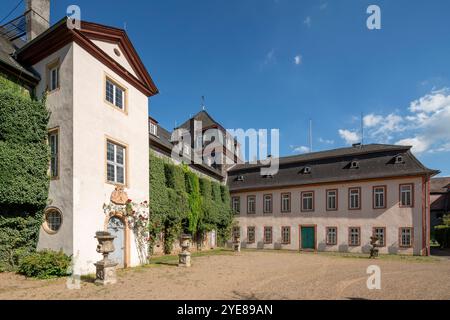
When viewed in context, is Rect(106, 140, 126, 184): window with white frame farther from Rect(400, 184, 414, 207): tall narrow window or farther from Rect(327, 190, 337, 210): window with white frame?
Rect(400, 184, 414, 207): tall narrow window

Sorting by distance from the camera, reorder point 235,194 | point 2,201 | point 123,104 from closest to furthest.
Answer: point 2,201
point 123,104
point 235,194

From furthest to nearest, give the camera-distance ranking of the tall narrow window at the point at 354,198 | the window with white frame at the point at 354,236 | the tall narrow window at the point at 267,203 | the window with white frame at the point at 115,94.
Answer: the tall narrow window at the point at 267,203 < the tall narrow window at the point at 354,198 < the window with white frame at the point at 354,236 < the window with white frame at the point at 115,94

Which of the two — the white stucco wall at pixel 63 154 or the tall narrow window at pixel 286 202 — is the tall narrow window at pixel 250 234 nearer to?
the tall narrow window at pixel 286 202

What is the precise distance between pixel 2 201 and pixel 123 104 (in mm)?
6583

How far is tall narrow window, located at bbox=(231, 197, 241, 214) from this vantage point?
3086 cm

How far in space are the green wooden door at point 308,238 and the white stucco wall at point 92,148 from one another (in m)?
16.9

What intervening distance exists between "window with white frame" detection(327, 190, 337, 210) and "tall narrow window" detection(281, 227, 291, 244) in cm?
424

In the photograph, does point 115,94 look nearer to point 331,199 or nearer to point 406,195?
point 331,199

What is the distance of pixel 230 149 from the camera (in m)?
36.5

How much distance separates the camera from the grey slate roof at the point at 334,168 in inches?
937

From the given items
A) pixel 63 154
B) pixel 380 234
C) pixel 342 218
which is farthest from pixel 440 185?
pixel 63 154

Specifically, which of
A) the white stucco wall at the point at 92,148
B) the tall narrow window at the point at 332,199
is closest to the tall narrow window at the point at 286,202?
the tall narrow window at the point at 332,199
